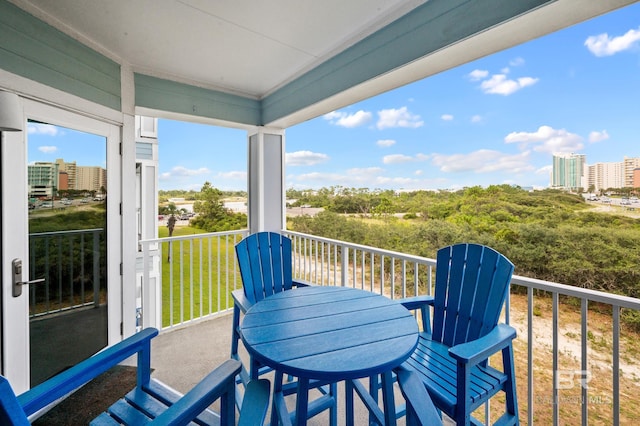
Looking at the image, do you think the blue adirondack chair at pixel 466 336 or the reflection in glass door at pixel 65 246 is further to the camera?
the reflection in glass door at pixel 65 246

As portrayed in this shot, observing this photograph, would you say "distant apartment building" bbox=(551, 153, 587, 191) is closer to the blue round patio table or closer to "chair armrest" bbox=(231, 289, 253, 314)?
the blue round patio table

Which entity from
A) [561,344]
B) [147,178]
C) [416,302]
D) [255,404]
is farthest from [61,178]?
[561,344]

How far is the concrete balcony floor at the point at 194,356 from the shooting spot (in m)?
2.25

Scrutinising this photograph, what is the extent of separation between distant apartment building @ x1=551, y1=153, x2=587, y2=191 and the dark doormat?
5621 mm

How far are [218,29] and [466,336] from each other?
3.12 meters

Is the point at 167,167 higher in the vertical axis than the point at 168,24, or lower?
lower

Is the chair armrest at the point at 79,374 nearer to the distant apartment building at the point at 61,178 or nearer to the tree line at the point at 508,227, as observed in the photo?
the distant apartment building at the point at 61,178

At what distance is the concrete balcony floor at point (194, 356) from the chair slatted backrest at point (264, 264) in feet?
2.75

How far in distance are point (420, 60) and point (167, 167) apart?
7014 mm

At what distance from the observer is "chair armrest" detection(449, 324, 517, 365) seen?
4.15 ft

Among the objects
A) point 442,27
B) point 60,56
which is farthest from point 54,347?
point 442,27

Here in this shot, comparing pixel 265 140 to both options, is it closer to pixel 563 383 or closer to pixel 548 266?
Answer: pixel 563 383

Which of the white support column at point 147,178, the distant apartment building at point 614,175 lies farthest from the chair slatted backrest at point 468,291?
the white support column at point 147,178

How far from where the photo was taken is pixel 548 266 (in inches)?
159
